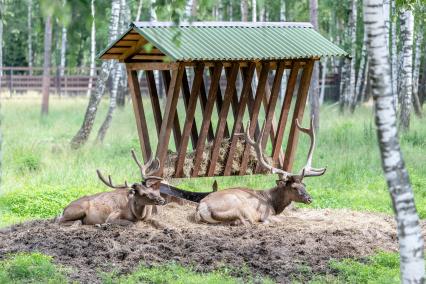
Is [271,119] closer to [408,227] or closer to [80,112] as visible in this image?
[408,227]

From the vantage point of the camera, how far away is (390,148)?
6.69m

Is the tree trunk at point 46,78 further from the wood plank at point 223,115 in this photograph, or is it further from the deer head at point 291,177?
the deer head at point 291,177

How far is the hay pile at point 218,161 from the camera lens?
38.4 ft

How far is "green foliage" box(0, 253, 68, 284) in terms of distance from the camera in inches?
326

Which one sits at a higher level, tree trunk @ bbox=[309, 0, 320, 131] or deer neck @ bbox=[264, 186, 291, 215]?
tree trunk @ bbox=[309, 0, 320, 131]

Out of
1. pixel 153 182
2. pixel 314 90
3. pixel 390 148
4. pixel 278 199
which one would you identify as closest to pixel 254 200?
pixel 278 199

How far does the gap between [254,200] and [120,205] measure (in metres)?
1.70

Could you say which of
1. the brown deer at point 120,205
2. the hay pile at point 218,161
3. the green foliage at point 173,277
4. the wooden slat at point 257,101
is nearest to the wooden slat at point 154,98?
the hay pile at point 218,161

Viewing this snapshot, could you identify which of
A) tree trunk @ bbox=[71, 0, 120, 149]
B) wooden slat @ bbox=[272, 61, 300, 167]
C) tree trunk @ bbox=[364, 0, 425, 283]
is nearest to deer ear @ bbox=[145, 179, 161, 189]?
wooden slat @ bbox=[272, 61, 300, 167]

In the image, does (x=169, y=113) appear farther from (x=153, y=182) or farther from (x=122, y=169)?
(x=122, y=169)

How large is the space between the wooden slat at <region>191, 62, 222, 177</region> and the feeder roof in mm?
380

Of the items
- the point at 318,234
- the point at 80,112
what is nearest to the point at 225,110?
the point at 318,234

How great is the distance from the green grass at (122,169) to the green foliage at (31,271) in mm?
2841

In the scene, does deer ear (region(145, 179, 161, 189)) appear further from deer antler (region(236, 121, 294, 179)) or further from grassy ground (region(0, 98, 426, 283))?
grassy ground (region(0, 98, 426, 283))
